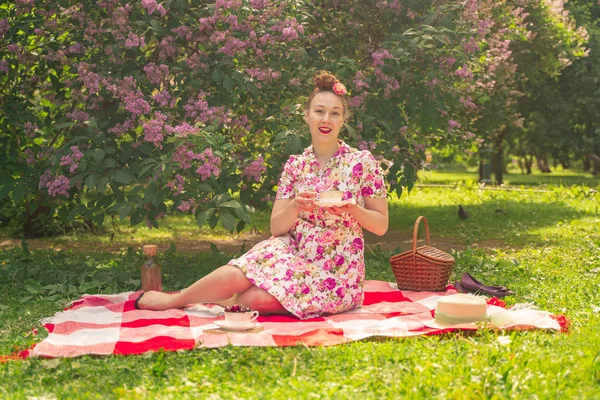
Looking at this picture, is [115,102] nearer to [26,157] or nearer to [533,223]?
[26,157]

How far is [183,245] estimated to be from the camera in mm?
9297

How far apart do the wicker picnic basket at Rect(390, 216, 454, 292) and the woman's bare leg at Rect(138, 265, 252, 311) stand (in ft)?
4.68

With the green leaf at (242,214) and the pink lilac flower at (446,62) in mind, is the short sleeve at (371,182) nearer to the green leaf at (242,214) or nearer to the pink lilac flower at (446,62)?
the green leaf at (242,214)

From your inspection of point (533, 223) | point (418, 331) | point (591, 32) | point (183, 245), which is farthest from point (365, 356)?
point (591, 32)

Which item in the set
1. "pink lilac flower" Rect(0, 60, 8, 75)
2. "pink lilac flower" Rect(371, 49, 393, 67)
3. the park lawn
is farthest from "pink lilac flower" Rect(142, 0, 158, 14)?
the park lawn

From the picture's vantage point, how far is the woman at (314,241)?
464 cm

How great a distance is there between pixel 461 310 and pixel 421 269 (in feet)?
4.46

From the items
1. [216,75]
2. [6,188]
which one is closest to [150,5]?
[216,75]

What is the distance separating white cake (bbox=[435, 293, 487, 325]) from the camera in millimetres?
4215

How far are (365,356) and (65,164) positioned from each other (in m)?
3.22

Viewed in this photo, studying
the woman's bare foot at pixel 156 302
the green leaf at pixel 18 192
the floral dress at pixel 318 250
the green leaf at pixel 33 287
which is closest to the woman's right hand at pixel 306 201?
the floral dress at pixel 318 250

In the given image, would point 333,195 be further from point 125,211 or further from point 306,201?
point 125,211

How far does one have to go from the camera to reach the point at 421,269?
5570 millimetres

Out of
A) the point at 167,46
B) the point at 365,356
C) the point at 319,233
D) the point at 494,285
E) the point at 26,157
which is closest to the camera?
the point at 365,356
